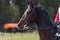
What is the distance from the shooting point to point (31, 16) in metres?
7.21

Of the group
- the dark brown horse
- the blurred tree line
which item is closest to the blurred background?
the blurred tree line

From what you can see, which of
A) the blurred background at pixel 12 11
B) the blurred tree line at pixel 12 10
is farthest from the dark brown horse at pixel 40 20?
the blurred tree line at pixel 12 10

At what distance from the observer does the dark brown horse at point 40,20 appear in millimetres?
7225

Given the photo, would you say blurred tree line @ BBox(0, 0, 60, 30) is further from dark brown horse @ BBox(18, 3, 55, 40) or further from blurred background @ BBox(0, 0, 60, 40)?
dark brown horse @ BBox(18, 3, 55, 40)

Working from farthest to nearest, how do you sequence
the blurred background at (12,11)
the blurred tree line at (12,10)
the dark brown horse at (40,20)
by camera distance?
the blurred tree line at (12,10) → the blurred background at (12,11) → the dark brown horse at (40,20)

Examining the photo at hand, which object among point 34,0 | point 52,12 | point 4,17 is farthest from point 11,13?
point 34,0

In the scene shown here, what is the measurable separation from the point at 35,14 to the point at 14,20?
2569cm

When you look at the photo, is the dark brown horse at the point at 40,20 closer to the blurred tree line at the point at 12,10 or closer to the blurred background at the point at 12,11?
the blurred background at the point at 12,11

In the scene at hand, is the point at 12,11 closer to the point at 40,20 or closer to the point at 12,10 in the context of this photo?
the point at 12,10

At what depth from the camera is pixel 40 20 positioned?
291 inches

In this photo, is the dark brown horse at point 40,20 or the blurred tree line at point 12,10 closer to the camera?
the dark brown horse at point 40,20

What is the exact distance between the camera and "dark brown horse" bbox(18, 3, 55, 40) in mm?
7225

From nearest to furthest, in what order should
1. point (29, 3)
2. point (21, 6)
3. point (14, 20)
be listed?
point (29, 3), point (14, 20), point (21, 6)

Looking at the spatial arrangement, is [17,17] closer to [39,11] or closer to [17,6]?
[17,6]
